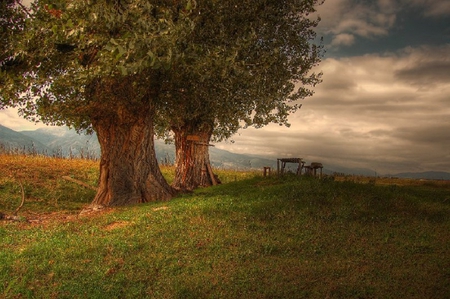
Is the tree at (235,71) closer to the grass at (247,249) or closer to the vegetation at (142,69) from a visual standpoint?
the vegetation at (142,69)

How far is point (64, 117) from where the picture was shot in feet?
93.1

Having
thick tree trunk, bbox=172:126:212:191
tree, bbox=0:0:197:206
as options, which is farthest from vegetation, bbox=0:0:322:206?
thick tree trunk, bbox=172:126:212:191

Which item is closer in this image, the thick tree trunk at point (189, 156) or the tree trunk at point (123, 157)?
the tree trunk at point (123, 157)

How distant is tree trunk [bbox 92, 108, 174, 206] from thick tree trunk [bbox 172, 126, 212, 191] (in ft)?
28.2

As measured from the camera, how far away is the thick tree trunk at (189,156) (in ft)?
118

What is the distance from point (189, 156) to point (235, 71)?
14.7 metres

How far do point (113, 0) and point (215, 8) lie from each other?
272 inches

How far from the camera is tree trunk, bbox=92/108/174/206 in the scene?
26.8 m

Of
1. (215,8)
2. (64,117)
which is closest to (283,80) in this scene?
(215,8)

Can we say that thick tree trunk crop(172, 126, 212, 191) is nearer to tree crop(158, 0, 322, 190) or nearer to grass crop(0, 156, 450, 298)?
tree crop(158, 0, 322, 190)

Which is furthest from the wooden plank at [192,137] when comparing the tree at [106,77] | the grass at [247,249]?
the grass at [247,249]

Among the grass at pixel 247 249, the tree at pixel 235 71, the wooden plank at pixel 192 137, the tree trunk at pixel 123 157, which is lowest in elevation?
the grass at pixel 247 249

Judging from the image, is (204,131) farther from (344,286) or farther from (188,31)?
(344,286)

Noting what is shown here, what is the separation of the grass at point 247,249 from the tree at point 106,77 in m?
4.18
